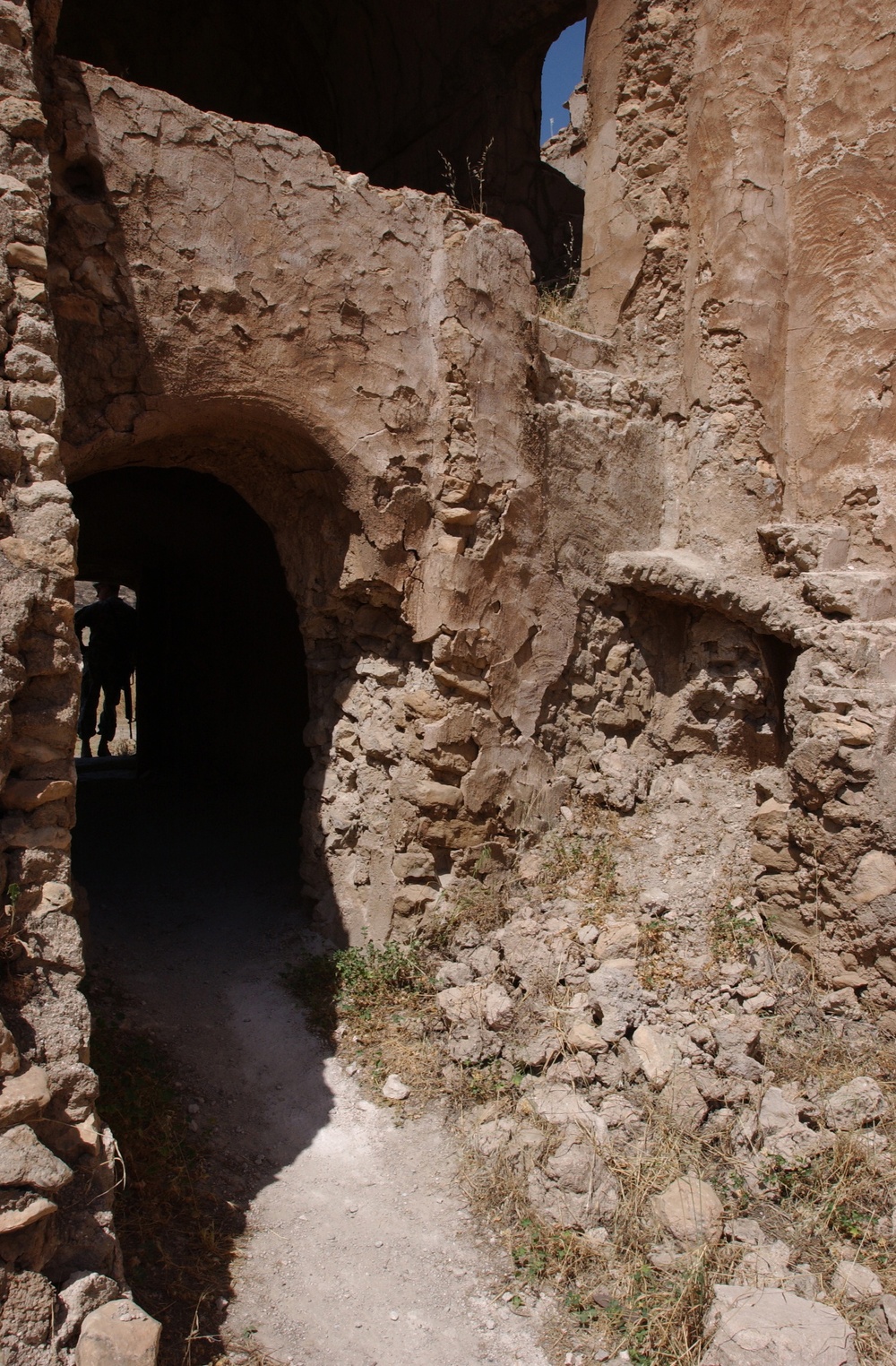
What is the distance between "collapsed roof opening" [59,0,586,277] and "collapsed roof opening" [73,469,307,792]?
291 centimetres

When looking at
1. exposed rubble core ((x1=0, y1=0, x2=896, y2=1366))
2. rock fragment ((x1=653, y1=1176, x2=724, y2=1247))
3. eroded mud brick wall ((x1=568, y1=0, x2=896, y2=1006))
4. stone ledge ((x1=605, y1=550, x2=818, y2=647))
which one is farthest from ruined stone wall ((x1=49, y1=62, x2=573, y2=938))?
rock fragment ((x1=653, y1=1176, x2=724, y2=1247))

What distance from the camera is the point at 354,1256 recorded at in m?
3.17

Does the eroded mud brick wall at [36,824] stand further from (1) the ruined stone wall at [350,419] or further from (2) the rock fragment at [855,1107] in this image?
(2) the rock fragment at [855,1107]

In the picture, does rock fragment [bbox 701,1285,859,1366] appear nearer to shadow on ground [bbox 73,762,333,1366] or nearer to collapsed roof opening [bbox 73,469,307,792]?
shadow on ground [bbox 73,762,333,1366]

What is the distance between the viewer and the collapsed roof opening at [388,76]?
6.71 meters

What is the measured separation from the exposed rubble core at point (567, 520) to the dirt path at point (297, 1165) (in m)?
0.30

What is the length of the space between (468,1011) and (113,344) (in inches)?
118

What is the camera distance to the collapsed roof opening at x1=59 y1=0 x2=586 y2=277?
22.0 ft

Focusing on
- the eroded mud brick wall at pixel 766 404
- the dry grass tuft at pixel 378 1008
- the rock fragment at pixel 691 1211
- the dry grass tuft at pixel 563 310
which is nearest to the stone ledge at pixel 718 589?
the eroded mud brick wall at pixel 766 404

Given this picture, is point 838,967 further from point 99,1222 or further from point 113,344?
point 113,344

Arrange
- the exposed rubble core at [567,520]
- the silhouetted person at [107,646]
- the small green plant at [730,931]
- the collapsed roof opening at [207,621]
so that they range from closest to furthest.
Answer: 1. the exposed rubble core at [567,520]
2. the small green plant at [730,931]
3. the collapsed roof opening at [207,621]
4. the silhouetted person at [107,646]

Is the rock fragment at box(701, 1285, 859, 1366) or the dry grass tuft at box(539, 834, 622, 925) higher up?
the dry grass tuft at box(539, 834, 622, 925)

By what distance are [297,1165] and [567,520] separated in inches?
124

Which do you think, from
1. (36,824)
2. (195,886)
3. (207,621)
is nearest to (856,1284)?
(36,824)
